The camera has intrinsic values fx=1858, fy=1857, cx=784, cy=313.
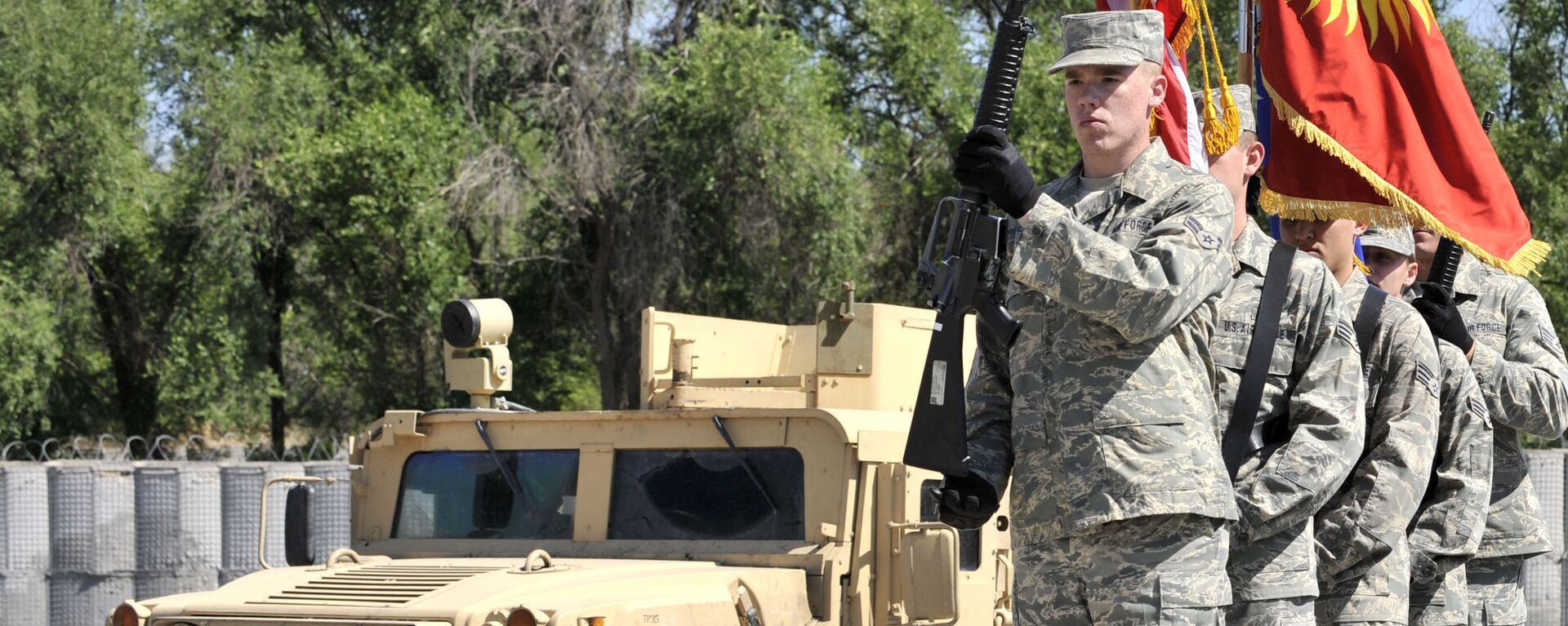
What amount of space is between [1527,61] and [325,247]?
11.9 metres

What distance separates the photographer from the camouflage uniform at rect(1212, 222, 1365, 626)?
3.42m

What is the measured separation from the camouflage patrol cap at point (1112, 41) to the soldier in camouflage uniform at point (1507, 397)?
1.62m

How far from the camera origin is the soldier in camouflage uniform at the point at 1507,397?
457cm

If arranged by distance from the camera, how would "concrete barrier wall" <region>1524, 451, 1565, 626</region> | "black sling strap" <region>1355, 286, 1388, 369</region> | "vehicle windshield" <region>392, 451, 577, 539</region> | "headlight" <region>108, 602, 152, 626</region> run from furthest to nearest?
1. "concrete barrier wall" <region>1524, 451, 1565, 626</region>
2. "vehicle windshield" <region>392, 451, 577, 539</region>
3. "headlight" <region>108, 602, 152, 626</region>
4. "black sling strap" <region>1355, 286, 1388, 369</region>

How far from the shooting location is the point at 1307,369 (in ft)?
11.7

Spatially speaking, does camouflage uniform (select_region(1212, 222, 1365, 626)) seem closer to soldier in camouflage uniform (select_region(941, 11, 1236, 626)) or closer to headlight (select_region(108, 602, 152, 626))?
Answer: soldier in camouflage uniform (select_region(941, 11, 1236, 626))

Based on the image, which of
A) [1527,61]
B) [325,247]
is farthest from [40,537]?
[1527,61]

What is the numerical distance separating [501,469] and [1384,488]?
2882mm

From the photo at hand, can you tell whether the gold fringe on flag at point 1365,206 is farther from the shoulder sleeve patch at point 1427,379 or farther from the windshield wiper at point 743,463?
the windshield wiper at point 743,463

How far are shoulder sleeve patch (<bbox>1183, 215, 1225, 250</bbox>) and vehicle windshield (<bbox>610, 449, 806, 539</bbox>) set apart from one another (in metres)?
2.25

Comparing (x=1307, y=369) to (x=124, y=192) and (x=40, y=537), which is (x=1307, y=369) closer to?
(x=40, y=537)

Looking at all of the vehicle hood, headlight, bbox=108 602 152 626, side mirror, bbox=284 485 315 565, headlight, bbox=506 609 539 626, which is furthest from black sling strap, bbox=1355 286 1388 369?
side mirror, bbox=284 485 315 565

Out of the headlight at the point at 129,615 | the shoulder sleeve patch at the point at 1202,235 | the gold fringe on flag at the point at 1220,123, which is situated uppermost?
the gold fringe on flag at the point at 1220,123

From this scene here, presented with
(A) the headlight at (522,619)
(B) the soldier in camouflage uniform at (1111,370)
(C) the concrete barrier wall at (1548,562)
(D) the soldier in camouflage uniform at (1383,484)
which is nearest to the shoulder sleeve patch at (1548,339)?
(D) the soldier in camouflage uniform at (1383,484)
